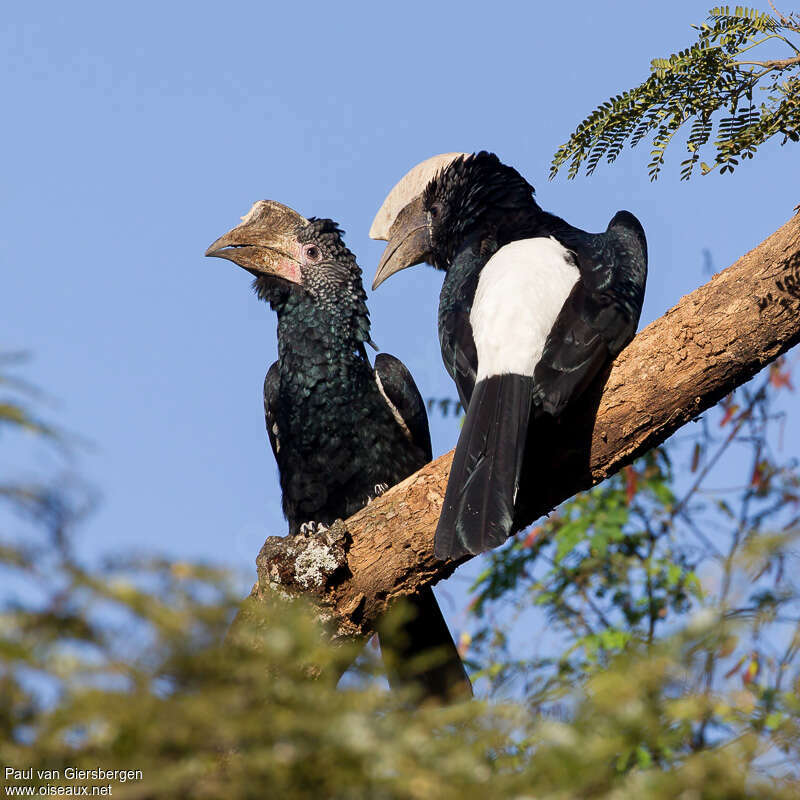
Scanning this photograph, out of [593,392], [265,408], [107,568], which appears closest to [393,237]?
[265,408]

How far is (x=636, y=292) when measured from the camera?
11.6ft

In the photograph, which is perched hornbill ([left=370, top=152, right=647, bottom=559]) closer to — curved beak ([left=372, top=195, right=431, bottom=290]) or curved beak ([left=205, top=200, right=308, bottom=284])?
curved beak ([left=372, top=195, right=431, bottom=290])

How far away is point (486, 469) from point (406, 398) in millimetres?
1719

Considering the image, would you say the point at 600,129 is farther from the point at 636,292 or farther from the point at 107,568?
the point at 107,568

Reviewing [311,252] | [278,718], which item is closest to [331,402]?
[311,252]

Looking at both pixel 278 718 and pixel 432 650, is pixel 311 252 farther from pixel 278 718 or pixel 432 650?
pixel 278 718

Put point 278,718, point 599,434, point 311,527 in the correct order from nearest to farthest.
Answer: point 278,718
point 599,434
point 311,527

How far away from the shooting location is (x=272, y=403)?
472cm

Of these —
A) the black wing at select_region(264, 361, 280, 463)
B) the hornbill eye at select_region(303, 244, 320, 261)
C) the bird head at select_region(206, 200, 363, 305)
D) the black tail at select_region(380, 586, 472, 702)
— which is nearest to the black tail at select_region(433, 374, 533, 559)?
the black tail at select_region(380, 586, 472, 702)

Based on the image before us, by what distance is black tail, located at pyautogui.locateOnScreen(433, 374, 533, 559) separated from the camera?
2791 millimetres

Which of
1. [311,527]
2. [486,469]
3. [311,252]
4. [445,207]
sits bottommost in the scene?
[486,469]

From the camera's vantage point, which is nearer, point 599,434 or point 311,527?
point 599,434

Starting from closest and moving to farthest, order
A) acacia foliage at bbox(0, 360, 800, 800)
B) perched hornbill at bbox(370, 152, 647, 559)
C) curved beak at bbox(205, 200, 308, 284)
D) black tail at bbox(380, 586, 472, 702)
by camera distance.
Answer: acacia foliage at bbox(0, 360, 800, 800) → perched hornbill at bbox(370, 152, 647, 559) → black tail at bbox(380, 586, 472, 702) → curved beak at bbox(205, 200, 308, 284)

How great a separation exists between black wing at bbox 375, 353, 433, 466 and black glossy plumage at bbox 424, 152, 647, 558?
0.64 metres
